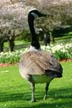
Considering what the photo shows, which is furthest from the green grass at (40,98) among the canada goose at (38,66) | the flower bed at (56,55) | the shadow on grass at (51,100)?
the flower bed at (56,55)

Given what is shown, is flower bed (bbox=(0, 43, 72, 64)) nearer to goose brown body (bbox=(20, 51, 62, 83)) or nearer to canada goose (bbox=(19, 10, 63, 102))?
canada goose (bbox=(19, 10, 63, 102))

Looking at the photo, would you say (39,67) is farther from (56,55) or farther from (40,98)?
(56,55)

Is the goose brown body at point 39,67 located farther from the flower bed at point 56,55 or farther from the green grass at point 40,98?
the flower bed at point 56,55

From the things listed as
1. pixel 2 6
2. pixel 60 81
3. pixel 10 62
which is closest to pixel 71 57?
pixel 10 62

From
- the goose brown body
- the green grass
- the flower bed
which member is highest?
the goose brown body

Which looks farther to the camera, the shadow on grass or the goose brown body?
the shadow on grass

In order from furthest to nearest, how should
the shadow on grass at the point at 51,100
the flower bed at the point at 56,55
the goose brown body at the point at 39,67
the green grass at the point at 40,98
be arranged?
the flower bed at the point at 56,55
the green grass at the point at 40,98
the shadow on grass at the point at 51,100
the goose brown body at the point at 39,67

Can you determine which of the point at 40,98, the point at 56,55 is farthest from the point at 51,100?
the point at 56,55

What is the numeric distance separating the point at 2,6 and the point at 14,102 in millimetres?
34862

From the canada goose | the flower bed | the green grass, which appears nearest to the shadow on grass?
the green grass

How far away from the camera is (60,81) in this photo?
15594mm

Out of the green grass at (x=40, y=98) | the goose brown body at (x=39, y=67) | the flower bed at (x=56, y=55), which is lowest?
the flower bed at (x=56, y=55)

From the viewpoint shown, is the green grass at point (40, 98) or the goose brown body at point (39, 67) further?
the green grass at point (40, 98)

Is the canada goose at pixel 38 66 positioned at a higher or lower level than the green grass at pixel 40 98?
higher
